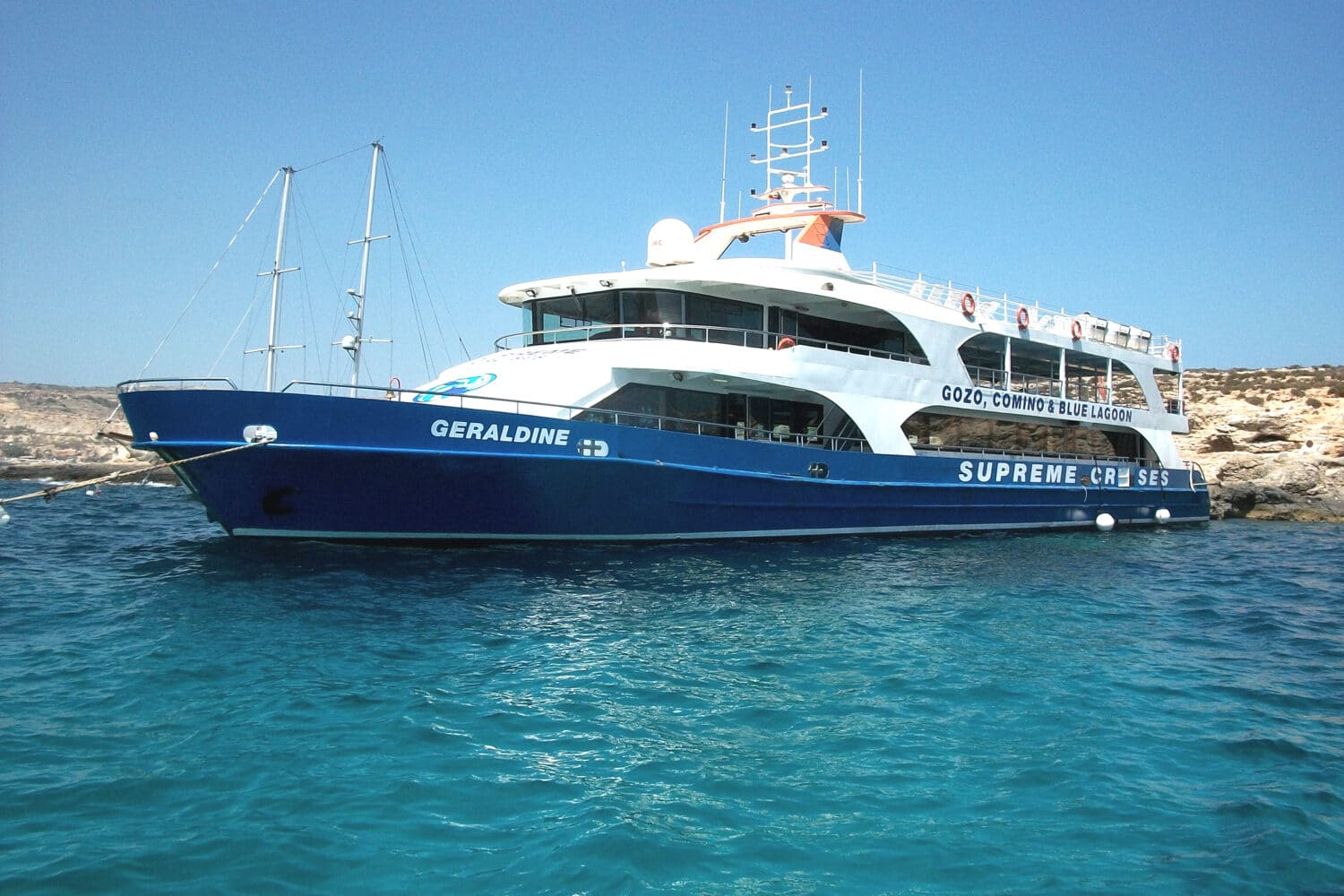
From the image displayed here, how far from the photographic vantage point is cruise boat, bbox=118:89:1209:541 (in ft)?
37.6

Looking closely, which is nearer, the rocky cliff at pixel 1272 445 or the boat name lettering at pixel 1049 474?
the boat name lettering at pixel 1049 474

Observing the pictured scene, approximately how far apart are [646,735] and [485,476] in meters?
6.71

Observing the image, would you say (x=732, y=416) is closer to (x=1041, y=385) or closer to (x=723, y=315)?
(x=723, y=315)

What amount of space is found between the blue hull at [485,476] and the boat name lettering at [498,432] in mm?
17

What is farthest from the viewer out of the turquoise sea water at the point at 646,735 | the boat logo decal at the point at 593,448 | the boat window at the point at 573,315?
the boat window at the point at 573,315

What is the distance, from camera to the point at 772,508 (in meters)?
14.8

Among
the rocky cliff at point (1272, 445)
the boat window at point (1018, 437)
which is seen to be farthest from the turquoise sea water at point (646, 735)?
the rocky cliff at point (1272, 445)

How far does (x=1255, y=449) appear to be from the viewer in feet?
104

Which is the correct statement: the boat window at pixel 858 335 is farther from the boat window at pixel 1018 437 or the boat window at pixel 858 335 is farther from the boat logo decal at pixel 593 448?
the boat logo decal at pixel 593 448

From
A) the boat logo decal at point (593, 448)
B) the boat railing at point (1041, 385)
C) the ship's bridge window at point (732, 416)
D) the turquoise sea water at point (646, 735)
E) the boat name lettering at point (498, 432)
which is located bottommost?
the turquoise sea water at point (646, 735)

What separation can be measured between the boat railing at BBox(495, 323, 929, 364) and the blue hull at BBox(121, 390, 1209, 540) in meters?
2.07

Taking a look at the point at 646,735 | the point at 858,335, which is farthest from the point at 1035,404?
the point at 646,735

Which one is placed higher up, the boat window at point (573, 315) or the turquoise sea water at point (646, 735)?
the boat window at point (573, 315)

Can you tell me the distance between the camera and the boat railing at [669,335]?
15.0 meters
